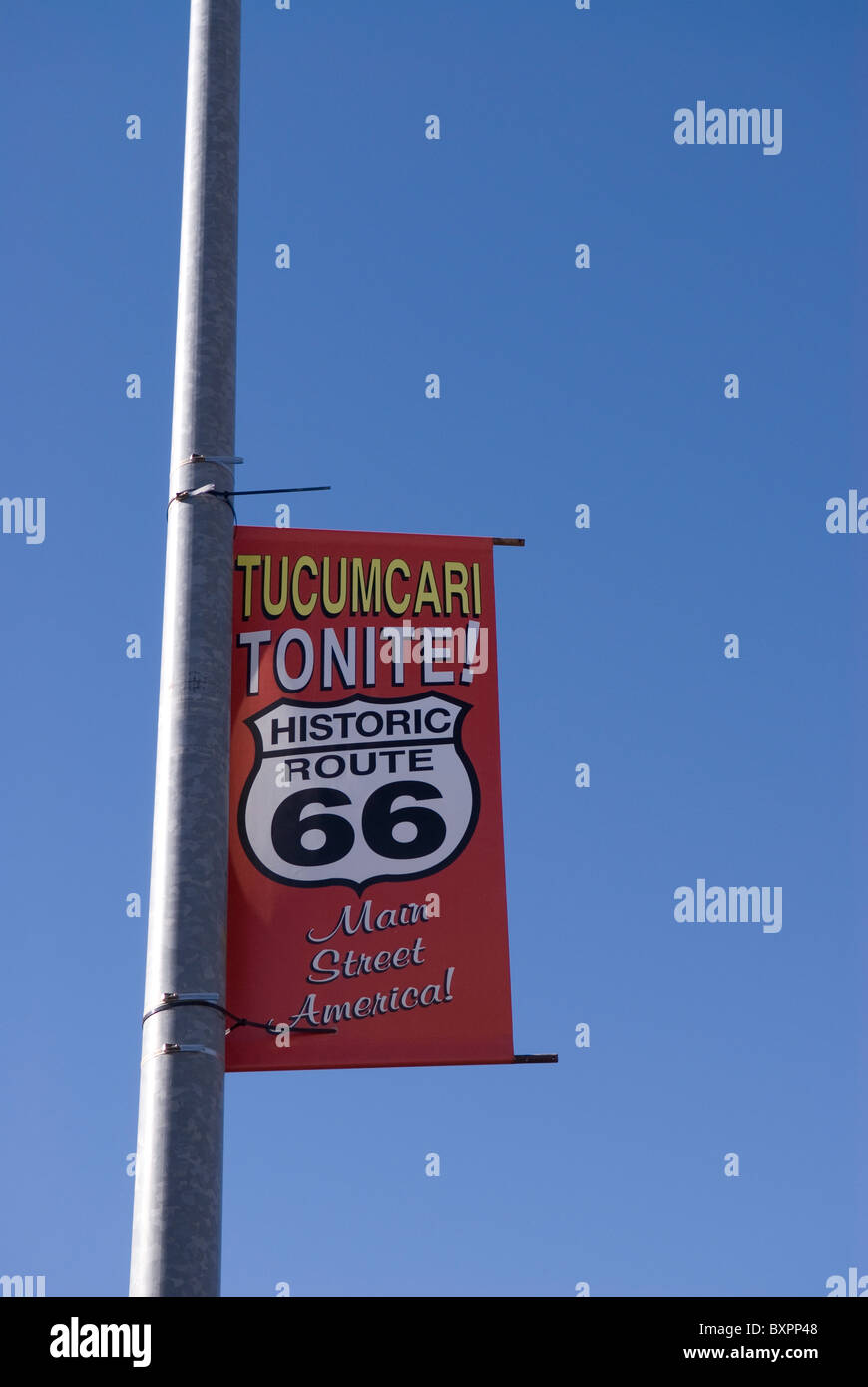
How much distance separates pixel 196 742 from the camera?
7.56m

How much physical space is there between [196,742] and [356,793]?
110 cm

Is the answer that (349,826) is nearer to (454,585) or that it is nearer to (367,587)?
(367,587)

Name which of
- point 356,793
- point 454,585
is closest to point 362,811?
point 356,793

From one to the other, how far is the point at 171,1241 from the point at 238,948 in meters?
1.55

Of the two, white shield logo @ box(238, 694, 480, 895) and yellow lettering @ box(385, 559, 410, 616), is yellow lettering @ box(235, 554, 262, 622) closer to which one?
white shield logo @ box(238, 694, 480, 895)

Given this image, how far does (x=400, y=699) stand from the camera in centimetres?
869

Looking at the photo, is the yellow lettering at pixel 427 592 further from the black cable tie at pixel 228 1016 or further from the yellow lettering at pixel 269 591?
the black cable tie at pixel 228 1016

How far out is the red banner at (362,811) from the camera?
26.6 ft

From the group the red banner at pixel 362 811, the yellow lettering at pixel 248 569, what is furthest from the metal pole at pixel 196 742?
the red banner at pixel 362 811

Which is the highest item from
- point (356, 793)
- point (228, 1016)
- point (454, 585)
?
point (454, 585)

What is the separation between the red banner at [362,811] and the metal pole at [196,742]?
591mm
